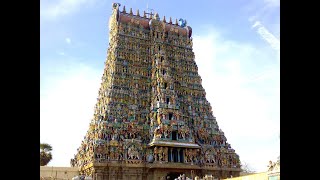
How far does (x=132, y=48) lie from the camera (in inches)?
1852

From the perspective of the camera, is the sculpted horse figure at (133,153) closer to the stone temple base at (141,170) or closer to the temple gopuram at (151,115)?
the temple gopuram at (151,115)

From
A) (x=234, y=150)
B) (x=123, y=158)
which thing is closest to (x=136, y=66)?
(x=123, y=158)

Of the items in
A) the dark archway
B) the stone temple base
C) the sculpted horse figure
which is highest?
the sculpted horse figure

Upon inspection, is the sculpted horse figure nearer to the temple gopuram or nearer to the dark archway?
the temple gopuram

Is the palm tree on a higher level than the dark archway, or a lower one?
higher

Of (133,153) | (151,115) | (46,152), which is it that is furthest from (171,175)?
(46,152)

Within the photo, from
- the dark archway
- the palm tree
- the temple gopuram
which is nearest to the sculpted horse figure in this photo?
the temple gopuram

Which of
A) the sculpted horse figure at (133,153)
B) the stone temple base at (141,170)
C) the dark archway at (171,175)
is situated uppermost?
the sculpted horse figure at (133,153)

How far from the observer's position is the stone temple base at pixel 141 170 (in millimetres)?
37772

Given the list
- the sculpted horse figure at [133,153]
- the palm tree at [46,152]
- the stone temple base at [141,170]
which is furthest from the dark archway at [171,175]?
the palm tree at [46,152]

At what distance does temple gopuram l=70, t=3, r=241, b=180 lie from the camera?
39.3 metres
